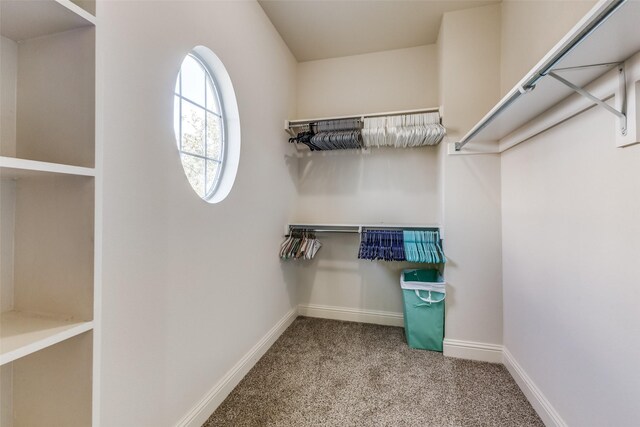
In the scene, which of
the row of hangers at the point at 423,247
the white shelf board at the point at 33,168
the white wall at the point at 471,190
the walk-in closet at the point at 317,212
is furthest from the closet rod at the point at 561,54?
the white shelf board at the point at 33,168

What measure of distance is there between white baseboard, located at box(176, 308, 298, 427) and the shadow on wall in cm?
149

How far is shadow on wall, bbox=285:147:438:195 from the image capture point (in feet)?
8.57

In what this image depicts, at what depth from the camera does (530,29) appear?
167 centimetres

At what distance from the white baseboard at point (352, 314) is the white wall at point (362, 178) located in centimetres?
4

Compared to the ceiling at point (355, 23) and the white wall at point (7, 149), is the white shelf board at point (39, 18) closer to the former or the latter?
the white wall at point (7, 149)

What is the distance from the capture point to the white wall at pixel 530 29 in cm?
136

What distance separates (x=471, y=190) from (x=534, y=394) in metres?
1.37

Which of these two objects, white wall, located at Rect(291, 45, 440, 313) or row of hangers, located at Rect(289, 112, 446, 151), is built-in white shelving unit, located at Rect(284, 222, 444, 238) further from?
row of hangers, located at Rect(289, 112, 446, 151)

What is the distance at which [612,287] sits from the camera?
104 cm

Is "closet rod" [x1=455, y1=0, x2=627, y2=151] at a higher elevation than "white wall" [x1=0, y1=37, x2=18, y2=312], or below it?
higher

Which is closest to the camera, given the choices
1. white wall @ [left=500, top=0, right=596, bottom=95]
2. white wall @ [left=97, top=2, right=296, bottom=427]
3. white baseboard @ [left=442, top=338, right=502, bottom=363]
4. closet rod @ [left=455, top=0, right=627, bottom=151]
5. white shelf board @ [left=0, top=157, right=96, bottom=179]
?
white shelf board @ [left=0, top=157, right=96, bottom=179]

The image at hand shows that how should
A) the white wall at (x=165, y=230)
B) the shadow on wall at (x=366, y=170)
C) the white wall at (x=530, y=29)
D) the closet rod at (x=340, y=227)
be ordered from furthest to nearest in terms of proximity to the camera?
the shadow on wall at (x=366, y=170) → the closet rod at (x=340, y=227) → the white wall at (x=530, y=29) → the white wall at (x=165, y=230)

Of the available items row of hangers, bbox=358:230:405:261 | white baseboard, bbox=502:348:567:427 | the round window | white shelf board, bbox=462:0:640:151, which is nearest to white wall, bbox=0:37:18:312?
the round window

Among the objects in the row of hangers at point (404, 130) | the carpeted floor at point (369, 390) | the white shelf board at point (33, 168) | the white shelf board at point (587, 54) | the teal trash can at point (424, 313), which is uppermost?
the row of hangers at point (404, 130)
